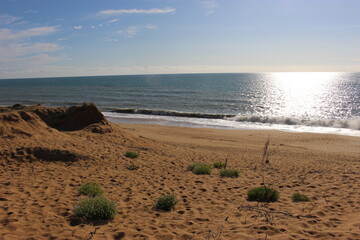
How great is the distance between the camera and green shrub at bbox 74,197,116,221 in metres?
5.34

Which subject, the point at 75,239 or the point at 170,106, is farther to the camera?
the point at 170,106

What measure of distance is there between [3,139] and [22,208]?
562cm

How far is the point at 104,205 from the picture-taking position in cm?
543

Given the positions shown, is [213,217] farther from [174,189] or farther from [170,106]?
[170,106]

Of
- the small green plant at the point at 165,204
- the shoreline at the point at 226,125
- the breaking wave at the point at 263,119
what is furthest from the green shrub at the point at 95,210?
the breaking wave at the point at 263,119

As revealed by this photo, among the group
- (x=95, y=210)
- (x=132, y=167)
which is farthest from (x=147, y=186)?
(x=95, y=210)

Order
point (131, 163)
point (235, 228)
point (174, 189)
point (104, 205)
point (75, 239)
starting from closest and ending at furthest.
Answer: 1. point (75, 239)
2. point (235, 228)
3. point (104, 205)
4. point (174, 189)
5. point (131, 163)

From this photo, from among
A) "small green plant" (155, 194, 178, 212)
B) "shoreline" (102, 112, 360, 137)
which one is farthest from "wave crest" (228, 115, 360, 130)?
"small green plant" (155, 194, 178, 212)

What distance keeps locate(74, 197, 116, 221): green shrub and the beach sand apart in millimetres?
171

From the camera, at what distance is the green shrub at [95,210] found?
5.34m

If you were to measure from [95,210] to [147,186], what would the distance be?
274cm

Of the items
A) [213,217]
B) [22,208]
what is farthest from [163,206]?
[22,208]

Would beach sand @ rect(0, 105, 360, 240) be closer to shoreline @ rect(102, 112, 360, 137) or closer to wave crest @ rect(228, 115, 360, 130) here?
shoreline @ rect(102, 112, 360, 137)

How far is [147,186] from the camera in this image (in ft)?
26.2
